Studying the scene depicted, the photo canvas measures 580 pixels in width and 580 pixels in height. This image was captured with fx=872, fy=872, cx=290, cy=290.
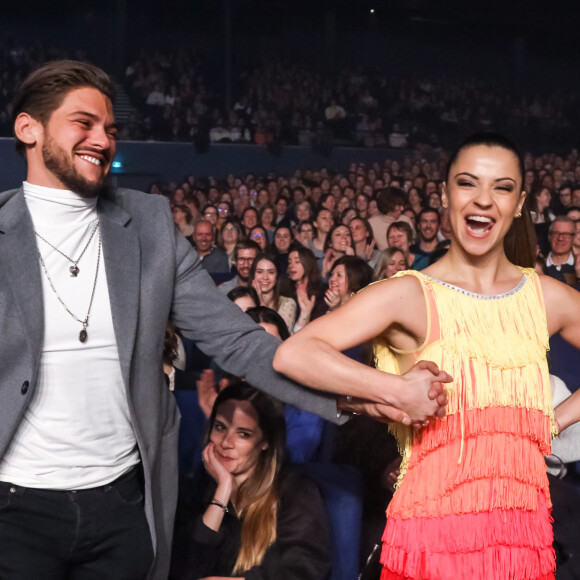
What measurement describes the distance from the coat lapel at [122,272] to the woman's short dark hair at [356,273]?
3216 millimetres

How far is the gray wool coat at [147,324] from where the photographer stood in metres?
1.41

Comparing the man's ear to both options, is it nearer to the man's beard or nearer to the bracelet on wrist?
the man's beard

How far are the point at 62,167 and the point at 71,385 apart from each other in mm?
369

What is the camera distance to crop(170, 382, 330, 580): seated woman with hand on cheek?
2400 mm

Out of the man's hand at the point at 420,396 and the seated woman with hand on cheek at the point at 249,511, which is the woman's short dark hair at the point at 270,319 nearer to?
the seated woman with hand on cheek at the point at 249,511

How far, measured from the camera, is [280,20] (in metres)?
17.0

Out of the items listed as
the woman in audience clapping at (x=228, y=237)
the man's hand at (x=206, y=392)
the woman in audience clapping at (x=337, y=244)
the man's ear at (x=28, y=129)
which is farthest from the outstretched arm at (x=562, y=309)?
the woman in audience clapping at (x=228, y=237)

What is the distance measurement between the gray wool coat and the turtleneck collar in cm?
2

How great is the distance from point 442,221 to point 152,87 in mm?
9989

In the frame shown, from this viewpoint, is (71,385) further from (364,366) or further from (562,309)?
(562,309)

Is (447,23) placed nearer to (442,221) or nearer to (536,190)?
(536,190)

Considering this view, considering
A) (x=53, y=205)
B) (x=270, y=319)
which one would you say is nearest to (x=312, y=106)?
(x=270, y=319)

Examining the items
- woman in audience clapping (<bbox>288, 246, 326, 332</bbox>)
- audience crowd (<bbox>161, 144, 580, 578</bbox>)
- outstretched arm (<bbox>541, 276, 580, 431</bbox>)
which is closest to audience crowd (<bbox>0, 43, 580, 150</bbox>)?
audience crowd (<bbox>161, 144, 580, 578</bbox>)

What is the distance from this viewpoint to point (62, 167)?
148 centimetres
